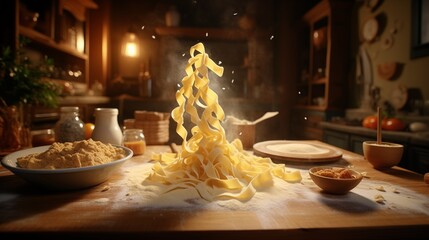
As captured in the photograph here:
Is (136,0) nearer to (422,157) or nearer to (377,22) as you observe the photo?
(377,22)

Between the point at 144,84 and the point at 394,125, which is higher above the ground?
the point at 144,84

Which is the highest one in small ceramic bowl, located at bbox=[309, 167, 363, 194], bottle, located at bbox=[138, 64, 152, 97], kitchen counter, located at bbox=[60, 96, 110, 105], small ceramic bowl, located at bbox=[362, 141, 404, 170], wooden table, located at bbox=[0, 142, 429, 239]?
bottle, located at bbox=[138, 64, 152, 97]

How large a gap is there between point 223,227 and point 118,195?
427mm

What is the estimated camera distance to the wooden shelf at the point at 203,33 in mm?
5492

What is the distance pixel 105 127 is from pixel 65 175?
2.23 ft

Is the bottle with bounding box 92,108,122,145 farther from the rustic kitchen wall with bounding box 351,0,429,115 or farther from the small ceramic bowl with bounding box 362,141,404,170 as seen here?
the rustic kitchen wall with bounding box 351,0,429,115

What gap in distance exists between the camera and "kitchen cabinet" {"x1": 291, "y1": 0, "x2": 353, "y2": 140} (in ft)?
15.0

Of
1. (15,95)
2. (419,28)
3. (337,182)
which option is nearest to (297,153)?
(337,182)

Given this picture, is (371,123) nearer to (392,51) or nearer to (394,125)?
(394,125)

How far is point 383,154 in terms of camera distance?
1.33m

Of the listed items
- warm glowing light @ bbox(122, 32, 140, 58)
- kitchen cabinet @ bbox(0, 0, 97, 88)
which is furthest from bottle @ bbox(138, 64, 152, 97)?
kitchen cabinet @ bbox(0, 0, 97, 88)

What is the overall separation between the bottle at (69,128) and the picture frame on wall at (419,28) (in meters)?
3.61

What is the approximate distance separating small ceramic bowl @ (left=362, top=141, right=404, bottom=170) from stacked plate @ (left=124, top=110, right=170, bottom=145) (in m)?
1.36

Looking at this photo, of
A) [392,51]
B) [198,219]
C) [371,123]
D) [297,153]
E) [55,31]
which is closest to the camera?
[198,219]
